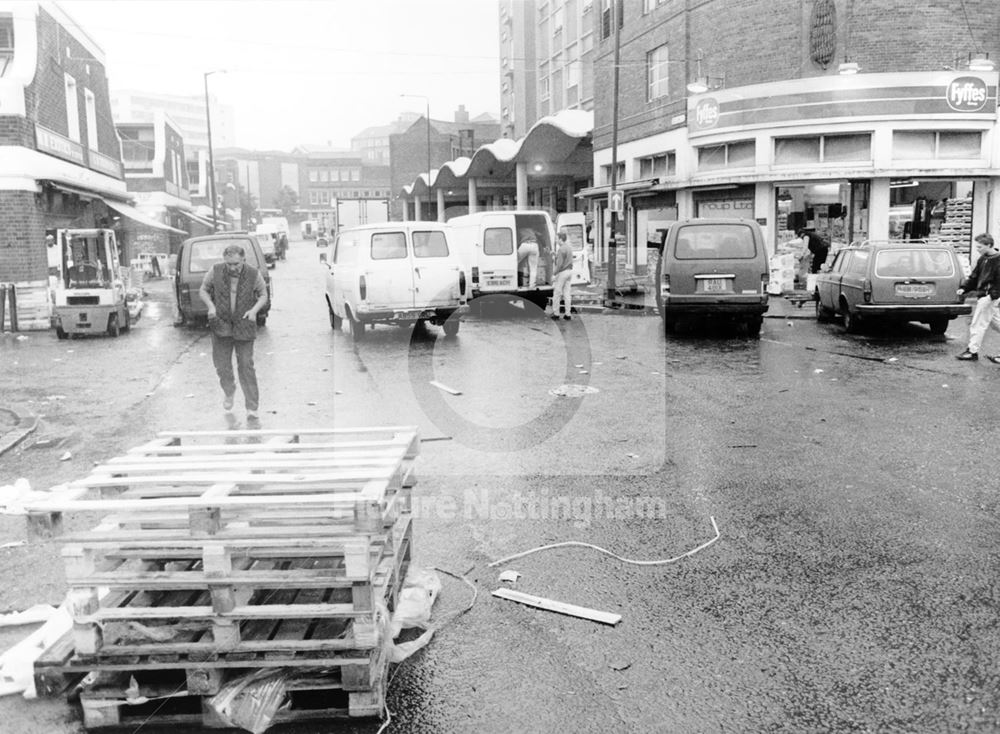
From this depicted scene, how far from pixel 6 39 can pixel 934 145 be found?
24.5m

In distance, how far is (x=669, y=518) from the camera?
5.99 meters

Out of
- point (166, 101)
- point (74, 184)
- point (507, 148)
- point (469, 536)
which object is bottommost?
point (469, 536)

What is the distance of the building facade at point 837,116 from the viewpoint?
24031 mm

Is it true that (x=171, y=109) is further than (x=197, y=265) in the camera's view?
Yes

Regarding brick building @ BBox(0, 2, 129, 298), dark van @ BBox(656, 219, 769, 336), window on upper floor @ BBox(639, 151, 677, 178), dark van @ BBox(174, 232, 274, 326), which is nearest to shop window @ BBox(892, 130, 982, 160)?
window on upper floor @ BBox(639, 151, 677, 178)

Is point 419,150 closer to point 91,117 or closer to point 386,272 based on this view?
point 91,117

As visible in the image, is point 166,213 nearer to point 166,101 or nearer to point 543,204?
point 543,204

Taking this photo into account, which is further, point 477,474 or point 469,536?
point 477,474

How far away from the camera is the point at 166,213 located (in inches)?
1725

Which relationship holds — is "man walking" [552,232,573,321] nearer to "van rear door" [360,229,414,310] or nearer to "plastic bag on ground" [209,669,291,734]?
"van rear door" [360,229,414,310]

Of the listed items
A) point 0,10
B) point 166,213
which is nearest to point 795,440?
point 0,10

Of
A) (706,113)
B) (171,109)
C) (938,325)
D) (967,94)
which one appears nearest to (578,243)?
(706,113)

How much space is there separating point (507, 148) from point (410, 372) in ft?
104

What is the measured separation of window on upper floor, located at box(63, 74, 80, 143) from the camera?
2316cm
